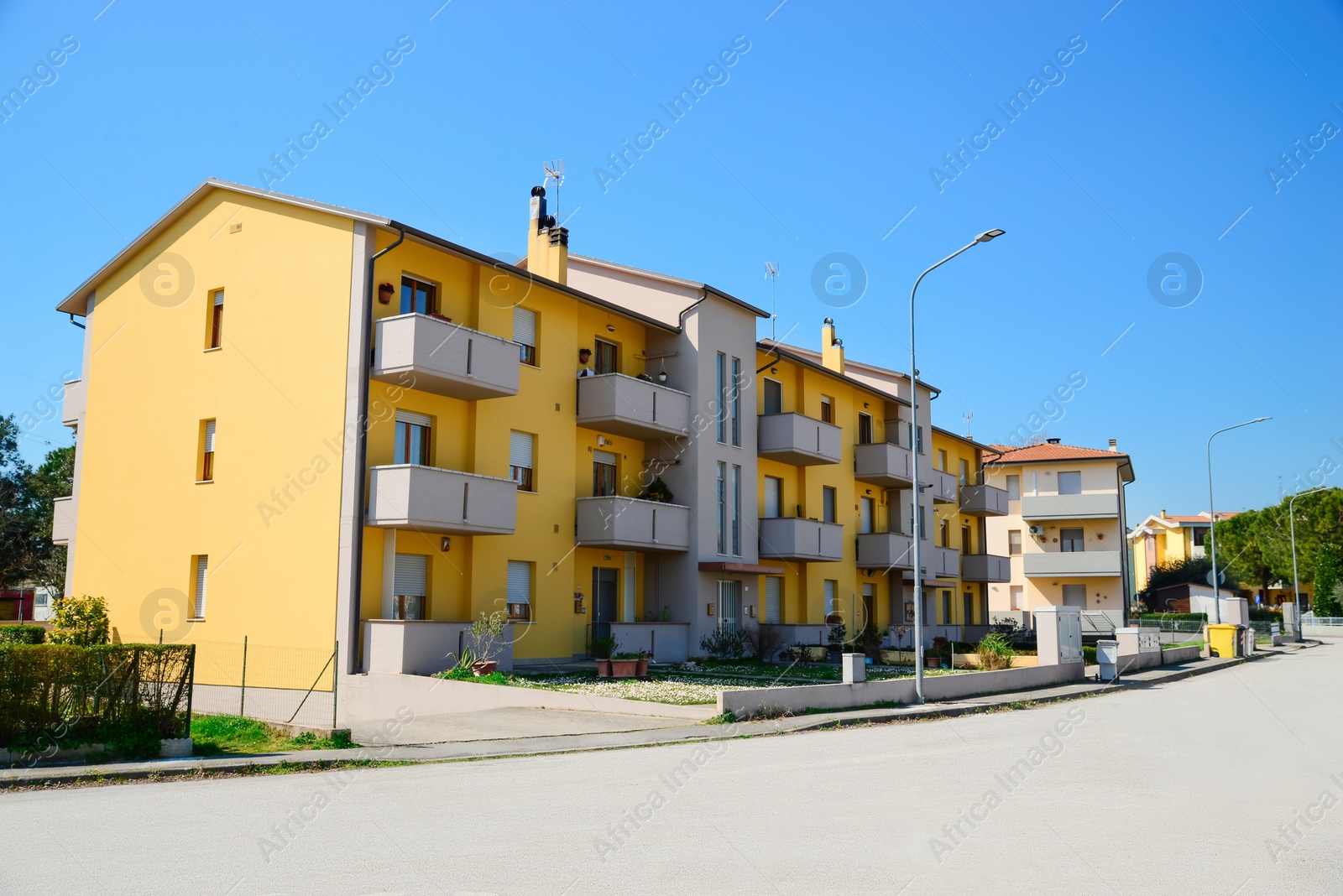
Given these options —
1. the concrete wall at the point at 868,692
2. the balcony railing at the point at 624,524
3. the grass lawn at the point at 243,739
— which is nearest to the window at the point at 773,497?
the balcony railing at the point at 624,524

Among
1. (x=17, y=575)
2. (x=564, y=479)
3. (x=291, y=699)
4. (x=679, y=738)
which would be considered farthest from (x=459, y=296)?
(x=17, y=575)

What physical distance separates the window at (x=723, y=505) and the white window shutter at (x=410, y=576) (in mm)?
9198

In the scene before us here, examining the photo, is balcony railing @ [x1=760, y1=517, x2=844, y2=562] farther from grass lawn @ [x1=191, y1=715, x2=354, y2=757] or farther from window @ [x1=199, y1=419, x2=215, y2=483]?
grass lawn @ [x1=191, y1=715, x2=354, y2=757]

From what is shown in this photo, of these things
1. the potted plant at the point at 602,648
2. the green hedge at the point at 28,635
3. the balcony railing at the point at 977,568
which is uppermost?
the balcony railing at the point at 977,568

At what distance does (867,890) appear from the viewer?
621 cm

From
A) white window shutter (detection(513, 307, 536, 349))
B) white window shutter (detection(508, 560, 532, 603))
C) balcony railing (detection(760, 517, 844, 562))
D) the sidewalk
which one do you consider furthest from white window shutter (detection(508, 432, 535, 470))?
the sidewalk

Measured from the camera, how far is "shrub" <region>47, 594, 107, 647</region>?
23172 millimetres

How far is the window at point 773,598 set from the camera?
104 ft

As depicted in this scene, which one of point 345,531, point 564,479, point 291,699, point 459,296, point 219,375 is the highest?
point 459,296

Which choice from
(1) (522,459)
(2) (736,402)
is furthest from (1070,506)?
(1) (522,459)

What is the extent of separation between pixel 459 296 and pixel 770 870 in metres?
18.3

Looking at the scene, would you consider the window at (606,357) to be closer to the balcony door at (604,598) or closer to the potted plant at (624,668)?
the balcony door at (604,598)

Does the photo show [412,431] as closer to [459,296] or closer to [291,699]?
[459,296]

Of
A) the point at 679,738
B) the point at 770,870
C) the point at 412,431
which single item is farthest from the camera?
the point at 412,431
